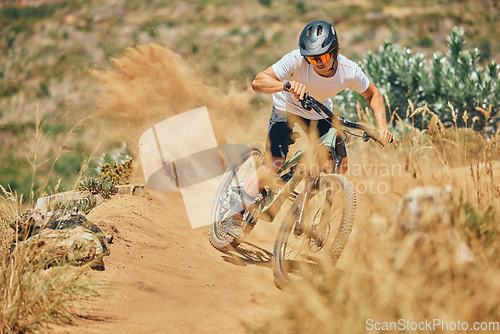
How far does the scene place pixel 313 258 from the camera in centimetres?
409

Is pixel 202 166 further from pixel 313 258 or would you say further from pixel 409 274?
pixel 409 274

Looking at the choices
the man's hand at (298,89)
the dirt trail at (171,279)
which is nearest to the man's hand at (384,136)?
the man's hand at (298,89)

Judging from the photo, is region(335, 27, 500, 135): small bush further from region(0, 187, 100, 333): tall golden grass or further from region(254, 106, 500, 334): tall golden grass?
region(0, 187, 100, 333): tall golden grass

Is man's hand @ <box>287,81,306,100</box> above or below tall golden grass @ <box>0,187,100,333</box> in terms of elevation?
above

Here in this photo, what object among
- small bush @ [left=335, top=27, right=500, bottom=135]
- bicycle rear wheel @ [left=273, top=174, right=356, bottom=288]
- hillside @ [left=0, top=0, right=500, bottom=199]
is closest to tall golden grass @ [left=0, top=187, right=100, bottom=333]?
bicycle rear wheel @ [left=273, top=174, right=356, bottom=288]

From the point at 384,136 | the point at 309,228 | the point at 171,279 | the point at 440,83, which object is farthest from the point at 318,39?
the point at 440,83

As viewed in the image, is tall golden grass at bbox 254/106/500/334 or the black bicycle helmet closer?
tall golden grass at bbox 254/106/500/334

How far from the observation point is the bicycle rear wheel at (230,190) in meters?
5.48

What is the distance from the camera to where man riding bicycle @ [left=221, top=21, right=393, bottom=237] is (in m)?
4.07

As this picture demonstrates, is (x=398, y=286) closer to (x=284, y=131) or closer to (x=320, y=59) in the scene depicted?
(x=320, y=59)

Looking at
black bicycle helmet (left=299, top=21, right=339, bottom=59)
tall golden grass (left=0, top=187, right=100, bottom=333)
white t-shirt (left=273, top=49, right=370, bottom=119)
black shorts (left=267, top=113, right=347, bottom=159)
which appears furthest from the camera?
black shorts (left=267, top=113, right=347, bottom=159)

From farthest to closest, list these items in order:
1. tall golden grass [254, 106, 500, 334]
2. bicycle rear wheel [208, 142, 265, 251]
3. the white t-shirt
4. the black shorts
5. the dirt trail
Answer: bicycle rear wheel [208, 142, 265, 251]
the black shorts
the white t-shirt
the dirt trail
tall golden grass [254, 106, 500, 334]

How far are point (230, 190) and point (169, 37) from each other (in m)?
28.4

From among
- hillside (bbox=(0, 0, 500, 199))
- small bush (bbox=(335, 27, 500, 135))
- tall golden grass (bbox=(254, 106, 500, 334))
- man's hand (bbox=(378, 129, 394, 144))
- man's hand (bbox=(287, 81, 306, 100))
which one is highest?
man's hand (bbox=(287, 81, 306, 100))
